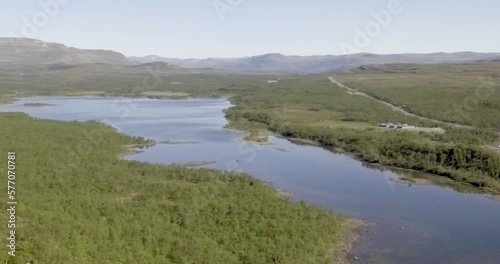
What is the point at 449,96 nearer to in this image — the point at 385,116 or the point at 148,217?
the point at 385,116

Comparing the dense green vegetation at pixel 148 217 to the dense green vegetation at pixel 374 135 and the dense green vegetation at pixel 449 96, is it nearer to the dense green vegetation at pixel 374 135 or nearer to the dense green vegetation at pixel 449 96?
the dense green vegetation at pixel 374 135

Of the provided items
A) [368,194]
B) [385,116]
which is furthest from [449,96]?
[368,194]

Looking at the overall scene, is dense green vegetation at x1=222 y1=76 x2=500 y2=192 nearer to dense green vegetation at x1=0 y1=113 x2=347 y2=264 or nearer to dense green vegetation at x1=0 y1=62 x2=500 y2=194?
dense green vegetation at x1=0 y1=62 x2=500 y2=194

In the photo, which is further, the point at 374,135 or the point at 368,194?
the point at 374,135

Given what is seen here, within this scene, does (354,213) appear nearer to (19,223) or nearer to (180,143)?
(19,223)

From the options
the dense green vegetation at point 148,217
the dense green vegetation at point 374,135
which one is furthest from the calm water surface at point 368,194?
the dense green vegetation at point 148,217
